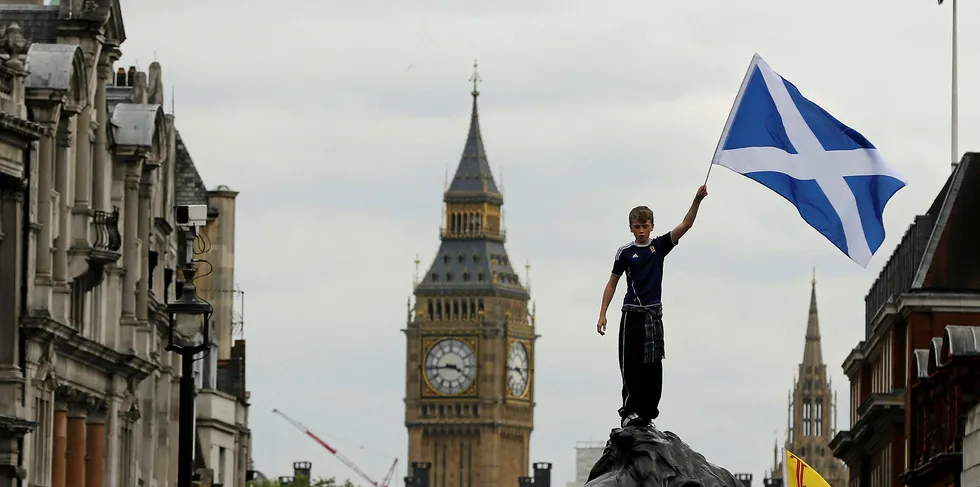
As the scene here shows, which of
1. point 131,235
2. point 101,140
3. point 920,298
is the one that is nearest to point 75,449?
point 101,140

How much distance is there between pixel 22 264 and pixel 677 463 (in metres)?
34.7

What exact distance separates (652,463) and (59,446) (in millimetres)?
38925

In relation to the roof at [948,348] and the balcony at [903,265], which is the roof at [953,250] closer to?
the balcony at [903,265]

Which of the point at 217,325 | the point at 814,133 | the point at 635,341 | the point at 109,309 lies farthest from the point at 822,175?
the point at 217,325

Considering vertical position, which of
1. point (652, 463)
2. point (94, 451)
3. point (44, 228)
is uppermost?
point (44, 228)

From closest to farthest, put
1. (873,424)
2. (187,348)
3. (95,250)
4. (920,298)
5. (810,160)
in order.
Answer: (810,160)
(187,348)
(95,250)
(920,298)
(873,424)

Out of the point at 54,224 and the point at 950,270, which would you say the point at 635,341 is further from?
the point at 950,270

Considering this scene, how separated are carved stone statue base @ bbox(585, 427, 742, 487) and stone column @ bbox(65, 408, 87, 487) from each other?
4017cm

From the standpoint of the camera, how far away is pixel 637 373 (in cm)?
2564

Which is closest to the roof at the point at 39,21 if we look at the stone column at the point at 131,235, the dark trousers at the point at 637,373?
the stone column at the point at 131,235

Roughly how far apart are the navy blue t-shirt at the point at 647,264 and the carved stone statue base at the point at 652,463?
1.08 meters

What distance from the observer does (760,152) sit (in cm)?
2891

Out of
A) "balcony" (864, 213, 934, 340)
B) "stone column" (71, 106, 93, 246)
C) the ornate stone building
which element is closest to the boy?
the ornate stone building

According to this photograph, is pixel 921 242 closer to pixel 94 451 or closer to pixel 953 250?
pixel 953 250
